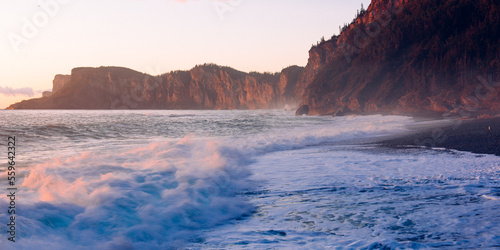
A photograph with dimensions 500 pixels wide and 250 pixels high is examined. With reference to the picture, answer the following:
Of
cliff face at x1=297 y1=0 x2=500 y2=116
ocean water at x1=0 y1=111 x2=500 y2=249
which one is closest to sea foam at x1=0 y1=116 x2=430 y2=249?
ocean water at x1=0 y1=111 x2=500 y2=249

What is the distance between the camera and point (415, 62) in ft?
209

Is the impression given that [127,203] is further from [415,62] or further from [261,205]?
[415,62]

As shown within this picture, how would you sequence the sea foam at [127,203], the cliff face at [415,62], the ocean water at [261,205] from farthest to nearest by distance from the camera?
the cliff face at [415,62] < the sea foam at [127,203] < the ocean water at [261,205]

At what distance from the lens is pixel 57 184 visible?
6.57 meters

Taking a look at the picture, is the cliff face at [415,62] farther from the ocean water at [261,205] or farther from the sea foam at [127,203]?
the sea foam at [127,203]

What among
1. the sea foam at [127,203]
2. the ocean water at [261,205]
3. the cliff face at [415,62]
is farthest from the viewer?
the cliff face at [415,62]

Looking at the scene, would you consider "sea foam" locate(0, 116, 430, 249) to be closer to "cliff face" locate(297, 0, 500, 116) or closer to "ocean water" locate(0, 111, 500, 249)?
"ocean water" locate(0, 111, 500, 249)


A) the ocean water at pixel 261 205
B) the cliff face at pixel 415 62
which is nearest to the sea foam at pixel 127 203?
the ocean water at pixel 261 205

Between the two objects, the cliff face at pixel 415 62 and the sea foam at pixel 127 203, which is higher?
the cliff face at pixel 415 62

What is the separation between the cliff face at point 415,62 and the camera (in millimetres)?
47656

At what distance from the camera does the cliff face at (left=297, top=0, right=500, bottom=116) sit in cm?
4766

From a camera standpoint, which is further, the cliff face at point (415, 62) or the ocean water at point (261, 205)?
the cliff face at point (415, 62)

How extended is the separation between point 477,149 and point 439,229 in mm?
8328

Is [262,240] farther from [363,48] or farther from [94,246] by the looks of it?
[363,48]
